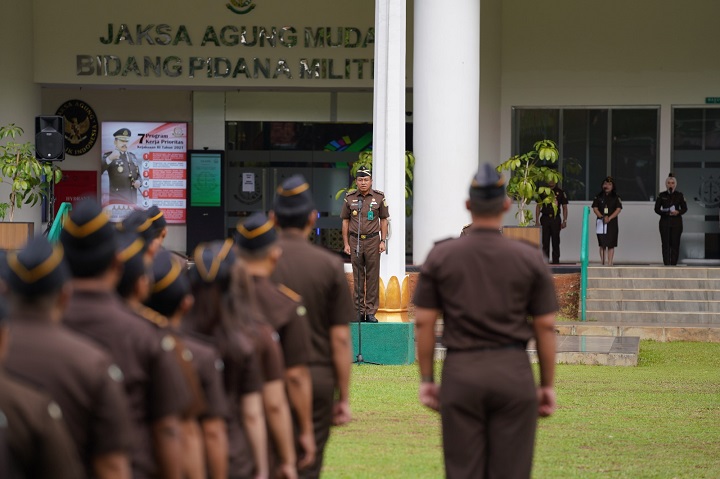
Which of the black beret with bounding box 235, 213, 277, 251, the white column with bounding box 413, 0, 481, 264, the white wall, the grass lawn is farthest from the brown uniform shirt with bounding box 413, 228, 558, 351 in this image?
the white wall

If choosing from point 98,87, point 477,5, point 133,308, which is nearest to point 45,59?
point 98,87

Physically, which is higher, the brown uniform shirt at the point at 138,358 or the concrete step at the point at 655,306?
the brown uniform shirt at the point at 138,358

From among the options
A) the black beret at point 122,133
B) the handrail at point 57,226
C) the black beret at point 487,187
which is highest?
the black beret at point 122,133

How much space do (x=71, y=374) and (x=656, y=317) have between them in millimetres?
18021

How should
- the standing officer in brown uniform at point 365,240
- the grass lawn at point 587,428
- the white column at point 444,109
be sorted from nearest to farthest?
the grass lawn at point 587,428, the standing officer in brown uniform at point 365,240, the white column at point 444,109

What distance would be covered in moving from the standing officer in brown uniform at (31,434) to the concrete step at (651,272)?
19275 millimetres

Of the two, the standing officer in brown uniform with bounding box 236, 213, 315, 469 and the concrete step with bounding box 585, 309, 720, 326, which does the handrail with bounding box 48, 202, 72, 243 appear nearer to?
the concrete step with bounding box 585, 309, 720, 326

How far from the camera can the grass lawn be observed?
9031 mm

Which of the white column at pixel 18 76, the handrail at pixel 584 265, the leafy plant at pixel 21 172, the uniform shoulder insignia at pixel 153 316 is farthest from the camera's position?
the white column at pixel 18 76

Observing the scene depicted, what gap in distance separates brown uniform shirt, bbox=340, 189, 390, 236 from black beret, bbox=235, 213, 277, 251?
10532 mm

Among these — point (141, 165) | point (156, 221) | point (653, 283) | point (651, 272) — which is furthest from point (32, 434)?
point (141, 165)

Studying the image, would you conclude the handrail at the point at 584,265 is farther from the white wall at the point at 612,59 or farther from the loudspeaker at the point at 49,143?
the loudspeaker at the point at 49,143

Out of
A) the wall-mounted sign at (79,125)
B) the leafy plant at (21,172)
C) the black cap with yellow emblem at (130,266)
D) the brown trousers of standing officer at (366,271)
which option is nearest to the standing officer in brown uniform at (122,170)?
the wall-mounted sign at (79,125)

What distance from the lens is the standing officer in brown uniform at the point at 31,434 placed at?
310cm
